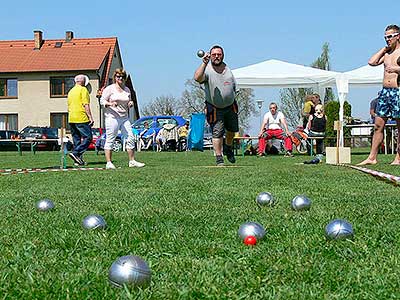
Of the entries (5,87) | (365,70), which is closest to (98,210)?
(365,70)

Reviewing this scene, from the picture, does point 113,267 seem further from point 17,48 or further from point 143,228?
point 17,48

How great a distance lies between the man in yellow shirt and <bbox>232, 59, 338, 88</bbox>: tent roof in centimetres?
865

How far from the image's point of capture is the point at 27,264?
2.82 m

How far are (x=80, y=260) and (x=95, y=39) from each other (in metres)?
54.0

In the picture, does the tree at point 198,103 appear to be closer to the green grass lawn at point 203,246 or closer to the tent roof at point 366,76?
the tent roof at point 366,76

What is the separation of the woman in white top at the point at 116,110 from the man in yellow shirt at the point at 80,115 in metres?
1.33

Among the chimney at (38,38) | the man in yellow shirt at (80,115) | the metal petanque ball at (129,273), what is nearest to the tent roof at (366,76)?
the man in yellow shirt at (80,115)

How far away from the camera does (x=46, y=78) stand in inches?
2048

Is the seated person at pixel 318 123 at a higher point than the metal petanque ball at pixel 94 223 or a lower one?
higher

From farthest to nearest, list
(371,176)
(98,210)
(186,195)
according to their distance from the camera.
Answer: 1. (371,176)
2. (186,195)
3. (98,210)

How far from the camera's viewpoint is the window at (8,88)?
53.1m

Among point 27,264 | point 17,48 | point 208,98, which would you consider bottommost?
point 27,264

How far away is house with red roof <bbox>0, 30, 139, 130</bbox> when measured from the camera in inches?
2031

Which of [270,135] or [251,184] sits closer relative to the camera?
[251,184]
